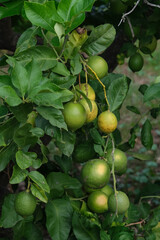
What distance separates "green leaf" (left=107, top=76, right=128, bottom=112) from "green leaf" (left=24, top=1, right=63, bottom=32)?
0.37m

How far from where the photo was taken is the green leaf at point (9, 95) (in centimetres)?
92

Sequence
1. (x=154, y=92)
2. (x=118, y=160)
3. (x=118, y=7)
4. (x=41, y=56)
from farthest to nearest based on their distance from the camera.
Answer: (x=118, y=7) → (x=118, y=160) → (x=154, y=92) → (x=41, y=56)

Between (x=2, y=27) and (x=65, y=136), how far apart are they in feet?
3.28

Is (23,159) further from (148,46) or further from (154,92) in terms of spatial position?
(148,46)

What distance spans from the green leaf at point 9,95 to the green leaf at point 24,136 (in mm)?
81

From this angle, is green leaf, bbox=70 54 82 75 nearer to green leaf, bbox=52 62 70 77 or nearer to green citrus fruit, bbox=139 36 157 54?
green leaf, bbox=52 62 70 77

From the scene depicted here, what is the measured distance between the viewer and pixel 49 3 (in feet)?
3.16

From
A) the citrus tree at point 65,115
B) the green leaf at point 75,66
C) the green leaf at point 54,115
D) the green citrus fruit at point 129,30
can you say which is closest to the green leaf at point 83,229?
the citrus tree at point 65,115

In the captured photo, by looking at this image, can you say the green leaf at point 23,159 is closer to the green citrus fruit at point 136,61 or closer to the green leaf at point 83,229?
the green leaf at point 83,229

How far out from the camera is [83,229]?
4.26ft

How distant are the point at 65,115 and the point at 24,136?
0.46ft

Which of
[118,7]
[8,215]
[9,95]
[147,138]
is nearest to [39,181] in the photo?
[9,95]

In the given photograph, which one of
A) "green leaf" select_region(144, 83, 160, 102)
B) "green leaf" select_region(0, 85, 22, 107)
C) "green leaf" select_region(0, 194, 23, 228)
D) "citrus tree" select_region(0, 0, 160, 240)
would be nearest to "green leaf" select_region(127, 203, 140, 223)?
"citrus tree" select_region(0, 0, 160, 240)

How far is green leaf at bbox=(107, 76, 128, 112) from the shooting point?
1270 mm
